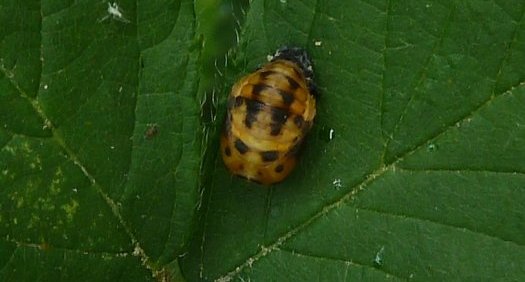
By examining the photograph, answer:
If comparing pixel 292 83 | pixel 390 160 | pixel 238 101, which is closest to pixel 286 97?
pixel 292 83

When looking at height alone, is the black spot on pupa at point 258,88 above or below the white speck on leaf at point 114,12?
below

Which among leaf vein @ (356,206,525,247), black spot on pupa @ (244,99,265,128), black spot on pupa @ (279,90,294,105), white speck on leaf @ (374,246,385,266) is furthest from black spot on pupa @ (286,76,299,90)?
white speck on leaf @ (374,246,385,266)

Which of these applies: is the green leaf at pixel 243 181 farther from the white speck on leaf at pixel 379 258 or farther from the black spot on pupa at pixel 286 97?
the black spot on pupa at pixel 286 97

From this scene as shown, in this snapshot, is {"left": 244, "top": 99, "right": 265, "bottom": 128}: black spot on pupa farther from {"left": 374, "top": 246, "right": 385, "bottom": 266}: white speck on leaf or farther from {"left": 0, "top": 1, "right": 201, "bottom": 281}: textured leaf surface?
{"left": 374, "top": 246, "right": 385, "bottom": 266}: white speck on leaf

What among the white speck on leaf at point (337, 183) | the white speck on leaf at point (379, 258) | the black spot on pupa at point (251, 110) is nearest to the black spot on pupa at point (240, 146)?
the black spot on pupa at point (251, 110)

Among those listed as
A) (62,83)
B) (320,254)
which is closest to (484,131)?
(320,254)

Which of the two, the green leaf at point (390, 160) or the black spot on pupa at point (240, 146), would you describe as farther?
the black spot on pupa at point (240, 146)
